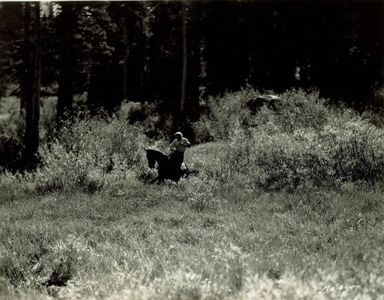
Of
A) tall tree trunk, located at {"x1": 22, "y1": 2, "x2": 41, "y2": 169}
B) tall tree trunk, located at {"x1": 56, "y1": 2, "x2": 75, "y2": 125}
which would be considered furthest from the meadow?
tall tree trunk, located at {"x1": 56, "y1": 2, "x2": 75, "y2": 125}

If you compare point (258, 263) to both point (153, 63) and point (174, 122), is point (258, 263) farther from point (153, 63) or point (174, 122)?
point (153, 63)

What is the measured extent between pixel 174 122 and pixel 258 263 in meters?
18.6

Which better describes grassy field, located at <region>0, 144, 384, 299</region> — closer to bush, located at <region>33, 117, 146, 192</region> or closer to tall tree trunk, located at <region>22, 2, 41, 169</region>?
bush, located at <region>33, 117, 146, 192</region>

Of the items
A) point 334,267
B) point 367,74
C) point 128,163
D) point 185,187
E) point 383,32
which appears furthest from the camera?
point 367,74

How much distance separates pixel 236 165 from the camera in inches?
508

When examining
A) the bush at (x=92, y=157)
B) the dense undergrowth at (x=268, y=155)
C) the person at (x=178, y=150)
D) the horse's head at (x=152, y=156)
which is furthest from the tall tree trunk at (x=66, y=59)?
the person at (x=178, y=150)

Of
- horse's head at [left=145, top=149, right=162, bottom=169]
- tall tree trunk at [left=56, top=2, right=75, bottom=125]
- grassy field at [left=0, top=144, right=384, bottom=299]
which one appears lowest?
grassy field at [left=0, top=144, right=384, bottom=299]

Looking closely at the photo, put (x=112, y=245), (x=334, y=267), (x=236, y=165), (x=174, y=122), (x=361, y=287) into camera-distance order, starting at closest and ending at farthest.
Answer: (x=361, y=287)
(x=334, y=267)
(x=112, y=245)
(x=236, y=165)
(x=174, y=122)

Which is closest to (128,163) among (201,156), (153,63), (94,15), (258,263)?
(201,156)

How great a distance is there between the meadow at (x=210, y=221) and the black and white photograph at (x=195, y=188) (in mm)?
35

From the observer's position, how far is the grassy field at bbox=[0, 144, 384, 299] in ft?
17.9

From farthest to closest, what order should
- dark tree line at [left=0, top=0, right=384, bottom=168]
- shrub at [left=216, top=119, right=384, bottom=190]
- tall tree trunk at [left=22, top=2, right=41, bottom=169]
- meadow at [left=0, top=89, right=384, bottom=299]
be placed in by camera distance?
dark tree line at [left=0, top=0, right=384, bottom=168] → tall tree trunk at [left=22, top=2, right=41, bottom=169] → shrub at [left=216, top=119, right=384, bottom=190] → meadow at [left=0, top=89, right=384, bottom=299]

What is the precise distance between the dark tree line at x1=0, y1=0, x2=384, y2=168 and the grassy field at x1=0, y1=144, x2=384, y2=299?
11.1 metres

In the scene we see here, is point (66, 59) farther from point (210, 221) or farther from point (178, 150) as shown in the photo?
point (210, 221)
